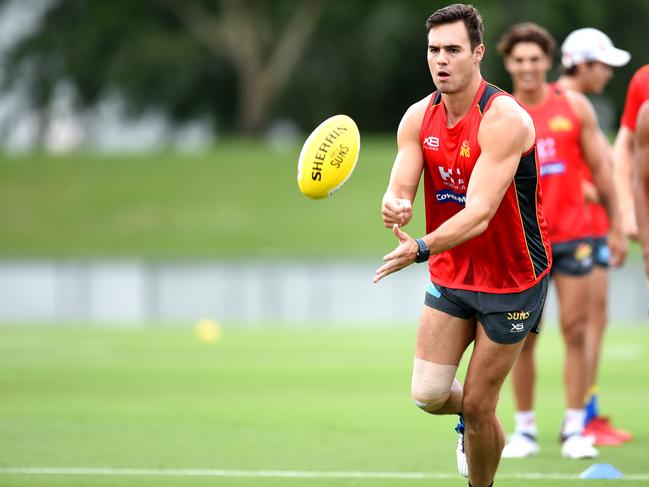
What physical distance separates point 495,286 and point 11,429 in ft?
16.7

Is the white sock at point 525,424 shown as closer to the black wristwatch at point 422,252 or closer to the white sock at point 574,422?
the white sock at point 574,422

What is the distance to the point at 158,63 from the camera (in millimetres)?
41062

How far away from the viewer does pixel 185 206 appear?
34.9m

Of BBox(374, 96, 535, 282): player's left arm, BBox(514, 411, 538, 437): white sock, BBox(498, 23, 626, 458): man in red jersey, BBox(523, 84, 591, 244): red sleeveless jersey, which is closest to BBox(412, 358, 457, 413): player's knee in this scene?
BBox(374, 96, 535, 282): player's left arm

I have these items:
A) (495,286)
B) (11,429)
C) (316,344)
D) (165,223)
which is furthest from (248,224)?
(495,286)

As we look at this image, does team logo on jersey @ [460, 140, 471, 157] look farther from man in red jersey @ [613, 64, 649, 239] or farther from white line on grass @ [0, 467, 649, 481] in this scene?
white line on grass @ [0, 467, 649, 481]

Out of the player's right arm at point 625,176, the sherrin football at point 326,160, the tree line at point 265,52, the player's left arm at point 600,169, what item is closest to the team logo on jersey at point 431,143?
the sherrin football at point 326,160

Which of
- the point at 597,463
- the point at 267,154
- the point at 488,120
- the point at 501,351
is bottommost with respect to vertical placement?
the point at 597,463

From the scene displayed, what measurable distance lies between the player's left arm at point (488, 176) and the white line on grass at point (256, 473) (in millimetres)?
2356

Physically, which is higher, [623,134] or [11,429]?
[623,134]

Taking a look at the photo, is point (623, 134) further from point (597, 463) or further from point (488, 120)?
point (488, 120)

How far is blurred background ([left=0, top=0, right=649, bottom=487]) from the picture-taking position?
31.8 feet

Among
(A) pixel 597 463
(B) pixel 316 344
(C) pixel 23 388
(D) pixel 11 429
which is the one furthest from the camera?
(B) pixel 316 344

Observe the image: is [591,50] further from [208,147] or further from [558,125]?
[208,147]
